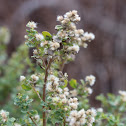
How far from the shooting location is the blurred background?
289 centimetres

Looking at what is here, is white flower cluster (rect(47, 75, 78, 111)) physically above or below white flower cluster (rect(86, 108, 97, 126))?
above

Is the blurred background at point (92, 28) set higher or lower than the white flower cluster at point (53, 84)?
higher

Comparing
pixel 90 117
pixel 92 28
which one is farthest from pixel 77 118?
pixel 92 28

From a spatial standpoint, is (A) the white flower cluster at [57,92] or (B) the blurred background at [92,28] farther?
(B) the blurred background at [92,28]

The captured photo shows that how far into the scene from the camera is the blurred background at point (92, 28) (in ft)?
9.48

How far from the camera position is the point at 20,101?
2.39 ft

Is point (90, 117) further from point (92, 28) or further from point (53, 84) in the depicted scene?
point (92, 28)

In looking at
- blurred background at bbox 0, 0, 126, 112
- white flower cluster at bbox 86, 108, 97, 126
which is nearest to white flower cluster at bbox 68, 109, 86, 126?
white flower cluster at bbox 86, 108, 97, 126

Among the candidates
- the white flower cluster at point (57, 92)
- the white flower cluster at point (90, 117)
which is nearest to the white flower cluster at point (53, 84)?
the white flower cluster at point (57, 92)

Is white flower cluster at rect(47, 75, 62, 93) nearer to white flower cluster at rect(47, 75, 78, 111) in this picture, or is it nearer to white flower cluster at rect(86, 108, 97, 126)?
white flower cluster at rect(47, 75, 78, 111)

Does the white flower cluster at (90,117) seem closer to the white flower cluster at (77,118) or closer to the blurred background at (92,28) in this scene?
the white flower cluster at (77,118)

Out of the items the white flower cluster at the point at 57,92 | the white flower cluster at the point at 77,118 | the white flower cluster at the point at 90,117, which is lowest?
the white flower cluster at the point at 77,118

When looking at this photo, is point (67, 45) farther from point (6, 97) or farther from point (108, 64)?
point (108, 64)

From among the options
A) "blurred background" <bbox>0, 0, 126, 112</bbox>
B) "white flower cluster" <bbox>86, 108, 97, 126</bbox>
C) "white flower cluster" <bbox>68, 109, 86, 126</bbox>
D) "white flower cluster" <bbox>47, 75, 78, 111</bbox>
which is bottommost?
"white flower cluster" <bbox>68, 109, 86, 126</bbox>
